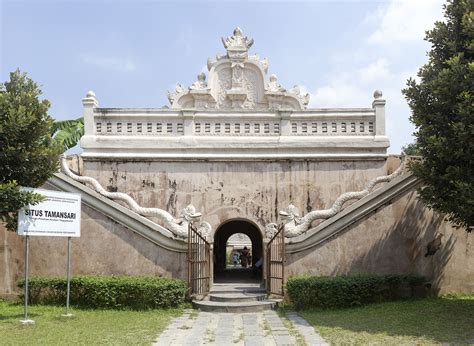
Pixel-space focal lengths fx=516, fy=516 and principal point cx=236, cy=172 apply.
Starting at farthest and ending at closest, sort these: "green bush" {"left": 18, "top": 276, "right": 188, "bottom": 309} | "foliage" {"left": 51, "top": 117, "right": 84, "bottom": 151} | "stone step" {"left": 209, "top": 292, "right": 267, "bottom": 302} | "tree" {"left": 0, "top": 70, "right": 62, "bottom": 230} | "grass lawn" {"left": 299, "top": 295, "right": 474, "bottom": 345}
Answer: "foliage" {"left": 51, "top": 117, "right": 84, "bottom": 151}
"stone step" {"left": 209, "top": 292, "right": 267, "bottom": 302}
"green bush" {"left": 18, "top": 276, "right": 188, "bottom": 309}
"tree" {"left": 0, "top": 70, "right": 62, "bottom": 230}
"grass lawn" {"left": 299, "top": 295, "right": 474, "bottom": 345}

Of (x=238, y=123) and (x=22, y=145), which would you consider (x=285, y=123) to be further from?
(x=22, y=145)

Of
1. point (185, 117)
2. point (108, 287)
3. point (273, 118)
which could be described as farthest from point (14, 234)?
point (273, 118)

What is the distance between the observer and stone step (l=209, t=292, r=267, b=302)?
11.7m

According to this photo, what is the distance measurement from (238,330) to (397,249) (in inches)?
194

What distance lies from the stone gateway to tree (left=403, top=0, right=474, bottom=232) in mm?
2745

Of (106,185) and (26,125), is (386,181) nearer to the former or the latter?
(106,185)

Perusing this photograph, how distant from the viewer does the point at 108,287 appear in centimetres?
1110

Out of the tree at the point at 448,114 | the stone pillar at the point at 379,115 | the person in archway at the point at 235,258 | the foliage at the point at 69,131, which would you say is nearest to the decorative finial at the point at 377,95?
the stone pillar at the point at 379,115

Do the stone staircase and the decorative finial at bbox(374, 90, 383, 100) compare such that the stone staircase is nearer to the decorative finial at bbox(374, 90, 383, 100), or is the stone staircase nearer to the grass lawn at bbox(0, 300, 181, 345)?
the grass lawn at bbox(0, 300, 181, 345)

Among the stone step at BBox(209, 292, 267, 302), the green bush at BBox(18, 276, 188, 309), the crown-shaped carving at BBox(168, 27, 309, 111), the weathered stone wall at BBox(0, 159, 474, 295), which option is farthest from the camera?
the crown-shaped carving at BBox(168, 27, 309, 111)

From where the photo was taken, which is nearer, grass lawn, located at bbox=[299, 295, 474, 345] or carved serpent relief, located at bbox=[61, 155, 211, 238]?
grass lawn, located at bbox=[299, 295, 474, 345]

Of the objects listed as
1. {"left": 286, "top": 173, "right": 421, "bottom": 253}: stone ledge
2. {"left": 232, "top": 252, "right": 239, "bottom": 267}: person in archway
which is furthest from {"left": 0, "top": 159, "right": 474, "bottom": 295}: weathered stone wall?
{"left": 232, "top": 252, "right": 239, "bottom": 267}: person in archway

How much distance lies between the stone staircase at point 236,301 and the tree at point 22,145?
4314 millimetres

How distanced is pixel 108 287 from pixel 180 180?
4192mm
